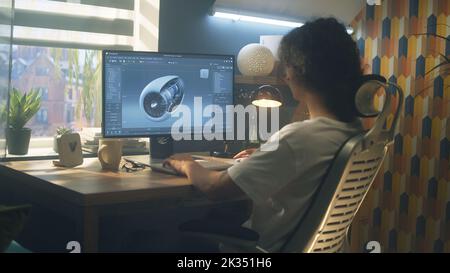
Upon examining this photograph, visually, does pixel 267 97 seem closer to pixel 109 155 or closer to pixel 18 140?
pixel 109 155

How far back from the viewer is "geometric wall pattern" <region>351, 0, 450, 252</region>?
3096 millimetres

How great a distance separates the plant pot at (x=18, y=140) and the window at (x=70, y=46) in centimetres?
17

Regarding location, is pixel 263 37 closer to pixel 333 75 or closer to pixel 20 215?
pixel 333 75

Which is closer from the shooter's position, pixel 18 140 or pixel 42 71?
pixel 18 140

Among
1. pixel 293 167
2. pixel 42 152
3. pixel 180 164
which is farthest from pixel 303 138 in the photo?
pixel 42 152

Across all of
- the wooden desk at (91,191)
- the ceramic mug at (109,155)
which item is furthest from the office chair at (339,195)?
the ceramic mug at (109,155)

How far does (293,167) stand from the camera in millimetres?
1499

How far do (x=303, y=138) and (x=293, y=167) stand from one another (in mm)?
85

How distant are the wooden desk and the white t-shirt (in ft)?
1.06

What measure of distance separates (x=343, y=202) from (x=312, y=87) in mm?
366

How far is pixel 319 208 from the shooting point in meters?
1.40

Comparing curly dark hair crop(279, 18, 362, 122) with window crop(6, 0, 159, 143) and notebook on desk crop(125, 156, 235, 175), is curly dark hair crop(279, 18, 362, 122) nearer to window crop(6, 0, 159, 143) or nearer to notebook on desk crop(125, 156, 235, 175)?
notebook on desk crop(125, 156, 235, 175)

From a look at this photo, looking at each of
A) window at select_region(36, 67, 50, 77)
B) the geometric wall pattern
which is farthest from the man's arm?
the geometric wall pattern
